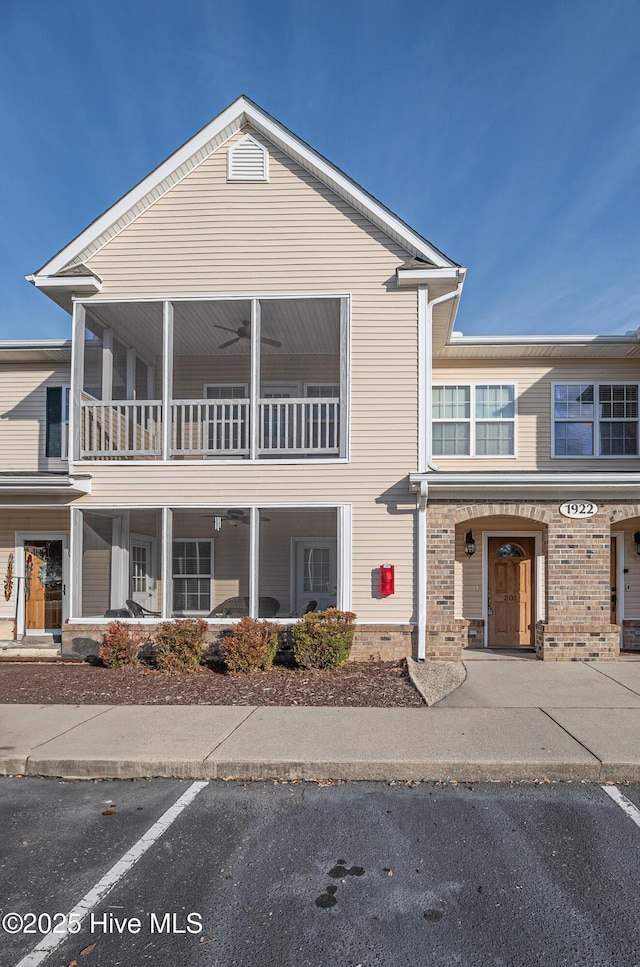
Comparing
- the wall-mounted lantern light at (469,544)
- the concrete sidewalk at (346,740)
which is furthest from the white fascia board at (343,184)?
the concrete sidewalk at (346,740)

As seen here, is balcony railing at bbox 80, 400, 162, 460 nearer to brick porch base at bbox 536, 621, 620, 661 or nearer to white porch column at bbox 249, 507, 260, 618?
white porch column at bbox 249, 507, 260, 618

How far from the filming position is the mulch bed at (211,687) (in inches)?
307

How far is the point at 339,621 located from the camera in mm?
9625

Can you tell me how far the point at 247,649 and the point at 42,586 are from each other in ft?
18.4

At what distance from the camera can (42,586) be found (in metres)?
12.5

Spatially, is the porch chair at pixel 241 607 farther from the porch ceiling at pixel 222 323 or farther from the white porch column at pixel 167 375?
the porch ceiling at pixel 222 323

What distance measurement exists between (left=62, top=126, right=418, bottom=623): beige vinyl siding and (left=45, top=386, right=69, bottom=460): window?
2.70 m

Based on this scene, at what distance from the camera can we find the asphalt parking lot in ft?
10.4

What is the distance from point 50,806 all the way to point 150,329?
8914 millimetres

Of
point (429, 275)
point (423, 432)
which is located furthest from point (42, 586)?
point (429, 275)

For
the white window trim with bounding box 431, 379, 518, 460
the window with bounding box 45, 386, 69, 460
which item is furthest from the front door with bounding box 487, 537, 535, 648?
the window with bounding box 45, 386, 69, 460

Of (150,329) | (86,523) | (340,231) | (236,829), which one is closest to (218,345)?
(150,329)

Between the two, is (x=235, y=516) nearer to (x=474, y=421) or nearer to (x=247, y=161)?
(x=474, y=421)

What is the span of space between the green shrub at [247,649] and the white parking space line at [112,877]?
12.8 ft
